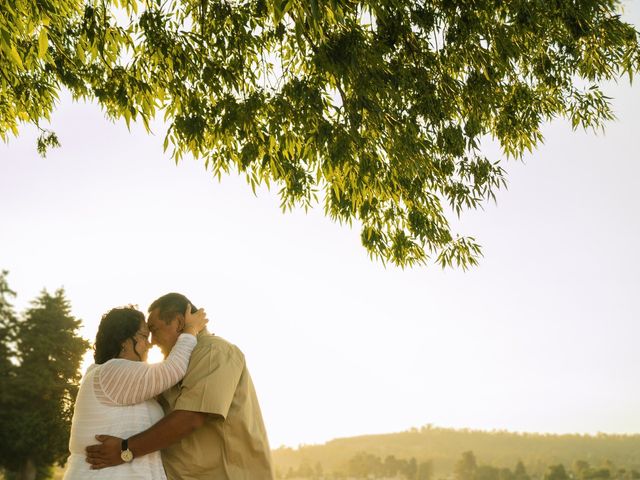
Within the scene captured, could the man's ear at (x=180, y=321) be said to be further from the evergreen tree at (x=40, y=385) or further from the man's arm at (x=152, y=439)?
the evergreen tree at (x=40, y=385)

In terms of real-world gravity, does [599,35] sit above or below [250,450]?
above

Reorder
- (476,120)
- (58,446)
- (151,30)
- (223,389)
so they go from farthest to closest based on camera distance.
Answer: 1. (58,446)
2. (476,120)
3. (151,30)
4. (223,389)

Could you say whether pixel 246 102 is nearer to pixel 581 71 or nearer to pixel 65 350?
pixel 581 71

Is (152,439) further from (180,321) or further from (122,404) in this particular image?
(180,321)

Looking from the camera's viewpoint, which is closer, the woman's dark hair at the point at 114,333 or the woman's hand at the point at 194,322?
the woman's dark hair at the point at 114,333

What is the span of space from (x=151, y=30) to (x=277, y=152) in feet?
5.73

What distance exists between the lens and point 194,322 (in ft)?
11.6

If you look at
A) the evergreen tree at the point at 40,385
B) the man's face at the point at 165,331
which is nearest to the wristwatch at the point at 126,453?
the man's face at the point at 165,331

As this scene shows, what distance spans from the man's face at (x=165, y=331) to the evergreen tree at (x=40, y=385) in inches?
1167

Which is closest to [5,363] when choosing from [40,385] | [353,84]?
[40,385]

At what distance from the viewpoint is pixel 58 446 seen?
32312mm

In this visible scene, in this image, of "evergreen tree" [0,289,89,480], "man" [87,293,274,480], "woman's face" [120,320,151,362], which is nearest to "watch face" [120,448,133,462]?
"man" [87,293,274,480]

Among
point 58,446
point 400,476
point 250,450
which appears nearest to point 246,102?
point 250,450

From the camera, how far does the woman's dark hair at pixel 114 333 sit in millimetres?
3389
